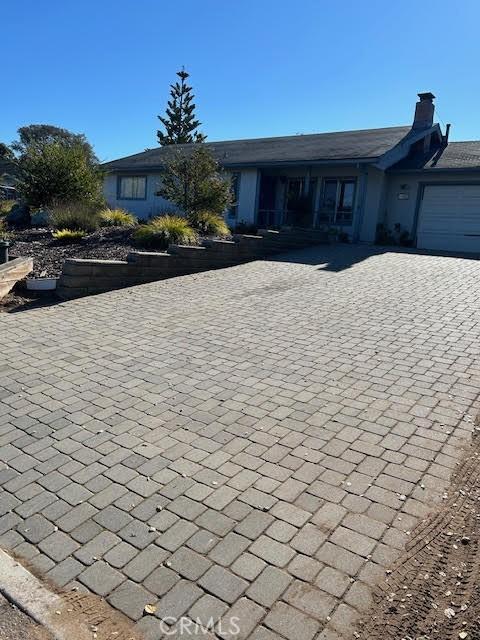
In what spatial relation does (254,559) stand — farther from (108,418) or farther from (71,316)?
(71,316)

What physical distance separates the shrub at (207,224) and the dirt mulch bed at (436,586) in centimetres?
1126

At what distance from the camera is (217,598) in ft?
7.47

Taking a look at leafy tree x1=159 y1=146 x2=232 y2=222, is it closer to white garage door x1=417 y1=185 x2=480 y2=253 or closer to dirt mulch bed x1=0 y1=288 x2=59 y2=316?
dirt mulch bed x1=0 y1=288 x2=59 y2=316

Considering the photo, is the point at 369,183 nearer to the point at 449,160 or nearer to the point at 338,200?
the point at 338,200

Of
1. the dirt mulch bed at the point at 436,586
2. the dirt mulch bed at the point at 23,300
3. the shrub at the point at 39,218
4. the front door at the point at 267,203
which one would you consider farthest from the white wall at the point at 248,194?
the dirt mulch bed at the point at 436,586

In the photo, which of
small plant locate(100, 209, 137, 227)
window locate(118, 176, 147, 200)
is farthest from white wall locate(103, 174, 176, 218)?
small plant locate(100, 209, 137, 227)

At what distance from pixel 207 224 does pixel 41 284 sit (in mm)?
5906

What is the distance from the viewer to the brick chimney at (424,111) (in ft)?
64.7

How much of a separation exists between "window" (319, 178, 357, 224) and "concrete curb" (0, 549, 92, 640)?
58.3 ft

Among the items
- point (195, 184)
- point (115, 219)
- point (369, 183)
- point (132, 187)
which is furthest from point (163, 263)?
point (132, 187)

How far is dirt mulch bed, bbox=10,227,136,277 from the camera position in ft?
31.8

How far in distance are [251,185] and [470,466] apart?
1806 centimetres

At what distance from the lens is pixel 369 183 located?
1792cm

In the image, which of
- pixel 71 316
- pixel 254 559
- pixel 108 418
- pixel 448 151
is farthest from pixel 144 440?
pixel 448 151
